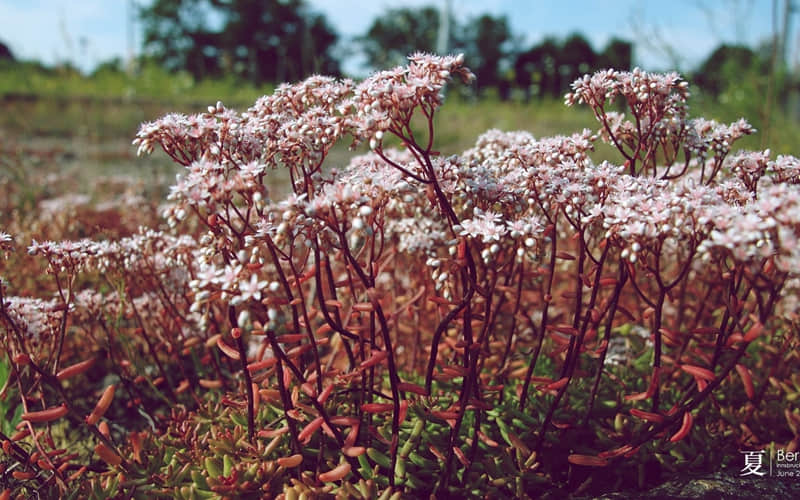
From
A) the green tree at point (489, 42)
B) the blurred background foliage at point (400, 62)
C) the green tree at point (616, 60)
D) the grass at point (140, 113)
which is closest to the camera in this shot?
the green tree at point (616, 60)

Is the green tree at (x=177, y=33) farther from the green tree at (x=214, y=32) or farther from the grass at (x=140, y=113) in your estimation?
the grass at (x=140, y=113)

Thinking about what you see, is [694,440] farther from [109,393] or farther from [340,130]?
[109,393]

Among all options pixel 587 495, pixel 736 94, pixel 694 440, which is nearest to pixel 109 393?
pixel 587 495

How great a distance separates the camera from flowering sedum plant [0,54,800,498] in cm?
167

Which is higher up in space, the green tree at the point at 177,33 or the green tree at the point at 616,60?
the green tree at the point at 177,33

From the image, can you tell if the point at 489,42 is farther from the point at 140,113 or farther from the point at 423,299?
the point at 423,299

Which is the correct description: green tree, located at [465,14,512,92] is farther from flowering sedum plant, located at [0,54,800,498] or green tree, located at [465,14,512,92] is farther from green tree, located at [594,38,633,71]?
flowering sedum plant, located at [0,54,800,498]

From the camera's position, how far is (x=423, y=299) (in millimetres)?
2721

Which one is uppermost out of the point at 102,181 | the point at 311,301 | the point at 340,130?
the point at 340,130

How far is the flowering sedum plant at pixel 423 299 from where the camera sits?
1666mm

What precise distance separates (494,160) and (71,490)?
6.65 feet

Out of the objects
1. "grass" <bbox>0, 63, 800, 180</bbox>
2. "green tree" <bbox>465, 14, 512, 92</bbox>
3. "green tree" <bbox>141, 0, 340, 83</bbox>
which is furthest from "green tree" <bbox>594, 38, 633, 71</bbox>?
"green tree" <bbox>141, 0, 340, 83</bbox>

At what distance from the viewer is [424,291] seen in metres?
2.54

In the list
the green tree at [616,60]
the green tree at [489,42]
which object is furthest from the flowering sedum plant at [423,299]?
the green tree at [489,42]
